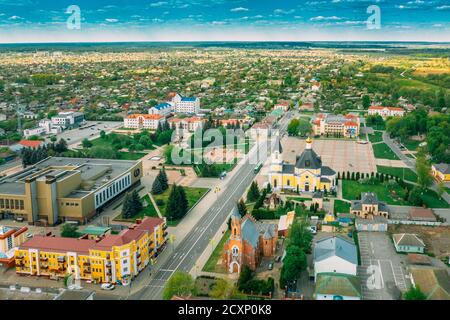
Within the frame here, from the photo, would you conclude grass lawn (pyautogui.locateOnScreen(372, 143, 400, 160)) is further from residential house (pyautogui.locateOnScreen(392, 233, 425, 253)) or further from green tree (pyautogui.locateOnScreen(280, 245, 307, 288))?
green tree (pyautogui.locateOnScreen(280, 245, 307, 288))

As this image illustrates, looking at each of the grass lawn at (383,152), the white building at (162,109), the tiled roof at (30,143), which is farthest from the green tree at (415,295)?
the white building at (162,109)

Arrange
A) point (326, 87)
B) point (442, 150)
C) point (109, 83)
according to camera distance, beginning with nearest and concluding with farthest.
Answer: point (442, 150) < point (326, 87) < point (109, 83)

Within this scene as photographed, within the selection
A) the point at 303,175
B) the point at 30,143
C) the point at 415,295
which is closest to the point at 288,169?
the point at 303,175

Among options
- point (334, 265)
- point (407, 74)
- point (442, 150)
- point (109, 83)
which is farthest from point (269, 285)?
point (407, 74)

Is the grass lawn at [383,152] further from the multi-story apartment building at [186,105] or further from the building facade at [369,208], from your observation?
the multi-story apartment building at [186,105]

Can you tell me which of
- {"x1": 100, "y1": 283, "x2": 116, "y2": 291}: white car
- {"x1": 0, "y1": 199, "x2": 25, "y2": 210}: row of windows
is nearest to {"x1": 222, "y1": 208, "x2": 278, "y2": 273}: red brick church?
{"x1": 100, "y1": 283, "x2": 116, "y2": 291}: white car

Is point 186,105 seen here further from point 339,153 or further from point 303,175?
point 303,175

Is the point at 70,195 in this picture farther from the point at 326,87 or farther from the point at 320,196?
the point at 326,87

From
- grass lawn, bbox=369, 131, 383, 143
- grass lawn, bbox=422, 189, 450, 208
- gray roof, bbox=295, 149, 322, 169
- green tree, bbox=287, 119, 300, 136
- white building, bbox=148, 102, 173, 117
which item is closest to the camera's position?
grass lawn, bbox=422, 189, 450, 208
